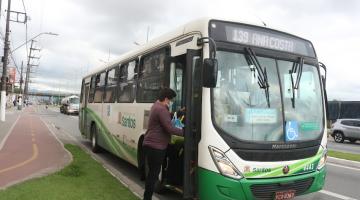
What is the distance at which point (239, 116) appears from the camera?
676 centimetres

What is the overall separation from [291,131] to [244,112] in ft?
2.86

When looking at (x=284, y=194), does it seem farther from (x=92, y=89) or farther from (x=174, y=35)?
(x=92, y=89)

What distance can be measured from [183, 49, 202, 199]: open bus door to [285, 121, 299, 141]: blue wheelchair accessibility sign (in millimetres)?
1385

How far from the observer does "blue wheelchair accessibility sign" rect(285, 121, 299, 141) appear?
7.04 metres

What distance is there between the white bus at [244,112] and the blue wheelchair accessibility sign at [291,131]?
0.02 m

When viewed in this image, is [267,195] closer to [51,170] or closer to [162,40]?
[162,40]

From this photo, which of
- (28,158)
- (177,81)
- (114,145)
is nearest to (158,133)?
(177,81)

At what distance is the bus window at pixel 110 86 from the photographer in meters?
12.6

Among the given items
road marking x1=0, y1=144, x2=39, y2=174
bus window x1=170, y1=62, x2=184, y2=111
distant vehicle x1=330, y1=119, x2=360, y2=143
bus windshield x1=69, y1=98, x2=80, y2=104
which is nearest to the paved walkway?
road marking x1=0, y1=144, x2=39, y2=174

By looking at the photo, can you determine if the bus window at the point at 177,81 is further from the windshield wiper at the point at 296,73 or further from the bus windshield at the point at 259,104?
the windshield wiper at the point at 296,73

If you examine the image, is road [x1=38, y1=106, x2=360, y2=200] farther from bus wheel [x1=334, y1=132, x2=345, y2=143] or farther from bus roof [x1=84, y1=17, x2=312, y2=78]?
bus wheel [x1=334, y1=132, x2=345, y2=143]

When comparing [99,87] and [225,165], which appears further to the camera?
[99,87]

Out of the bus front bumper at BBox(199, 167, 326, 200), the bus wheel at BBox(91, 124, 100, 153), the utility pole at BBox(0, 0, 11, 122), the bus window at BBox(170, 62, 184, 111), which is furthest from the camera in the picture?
the utility pole at BBox(0, 0, 11, 122)

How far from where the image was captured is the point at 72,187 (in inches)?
334
